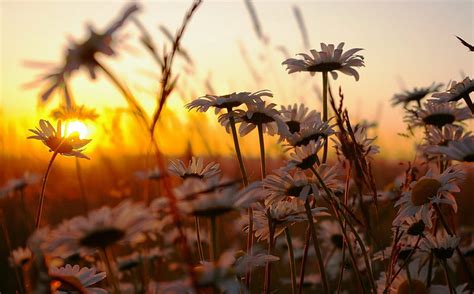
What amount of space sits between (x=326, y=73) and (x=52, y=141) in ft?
3.21

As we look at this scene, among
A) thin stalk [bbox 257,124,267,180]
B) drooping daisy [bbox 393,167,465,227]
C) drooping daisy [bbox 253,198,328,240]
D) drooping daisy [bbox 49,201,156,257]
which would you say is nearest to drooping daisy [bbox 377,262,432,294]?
drooping daisy [bbox 393,167,465,227]

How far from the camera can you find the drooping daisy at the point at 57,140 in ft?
5.75

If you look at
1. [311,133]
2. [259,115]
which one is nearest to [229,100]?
[259,115]

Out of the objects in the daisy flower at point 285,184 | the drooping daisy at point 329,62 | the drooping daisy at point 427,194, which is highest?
the drooping daisy at point 329,62

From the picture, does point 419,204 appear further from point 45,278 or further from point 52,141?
point 45,278

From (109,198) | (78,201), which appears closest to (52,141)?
(109,198)

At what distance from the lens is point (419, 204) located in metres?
1.74

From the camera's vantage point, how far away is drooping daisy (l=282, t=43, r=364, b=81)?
2.14 metres

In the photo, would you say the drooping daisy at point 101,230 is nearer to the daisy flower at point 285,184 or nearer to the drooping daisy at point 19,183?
the daisy flower at point 285,184

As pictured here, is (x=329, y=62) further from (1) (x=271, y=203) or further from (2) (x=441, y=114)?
(1) (x=271, y=203)

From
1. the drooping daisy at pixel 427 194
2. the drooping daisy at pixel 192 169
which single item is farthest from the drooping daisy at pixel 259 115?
the drooping daisy at pixel 427 194

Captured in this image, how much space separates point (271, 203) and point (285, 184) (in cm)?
7

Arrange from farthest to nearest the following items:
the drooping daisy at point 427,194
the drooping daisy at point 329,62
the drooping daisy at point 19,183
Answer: the drooping daisy at point 19,183
the drooping daisy at point 329,62
the drooping daisy at point 427,194

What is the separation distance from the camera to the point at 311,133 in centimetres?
175
